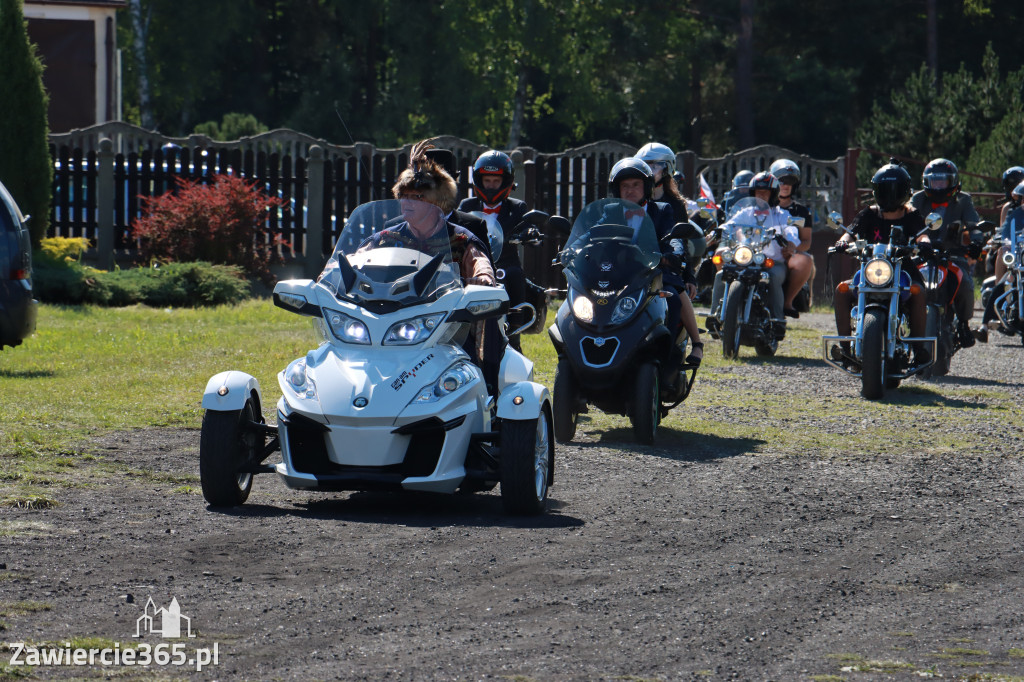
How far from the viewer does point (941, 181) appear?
14.2 m

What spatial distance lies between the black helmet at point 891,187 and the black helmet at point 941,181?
1.72 m

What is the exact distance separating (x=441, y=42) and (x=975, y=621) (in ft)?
161

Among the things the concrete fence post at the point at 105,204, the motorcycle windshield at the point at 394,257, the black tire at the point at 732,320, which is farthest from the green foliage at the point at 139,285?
the motorcycle windshield at the point at 394,257

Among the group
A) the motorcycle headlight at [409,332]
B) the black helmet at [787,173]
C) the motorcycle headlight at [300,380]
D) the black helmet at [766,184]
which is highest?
the black helmet at [787,173]

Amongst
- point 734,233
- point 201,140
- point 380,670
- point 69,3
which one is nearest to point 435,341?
point 380,670

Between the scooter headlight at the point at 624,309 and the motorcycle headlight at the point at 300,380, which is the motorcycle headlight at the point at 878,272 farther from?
the motorcycle headlight at the point at 300,380

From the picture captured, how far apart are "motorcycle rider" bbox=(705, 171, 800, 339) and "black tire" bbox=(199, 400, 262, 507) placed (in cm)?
849

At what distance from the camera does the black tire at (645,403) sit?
30.9ft

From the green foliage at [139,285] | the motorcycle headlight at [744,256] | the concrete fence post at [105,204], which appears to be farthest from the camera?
the concrete fence post at [105,204]

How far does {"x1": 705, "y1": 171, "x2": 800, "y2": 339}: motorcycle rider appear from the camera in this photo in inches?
587

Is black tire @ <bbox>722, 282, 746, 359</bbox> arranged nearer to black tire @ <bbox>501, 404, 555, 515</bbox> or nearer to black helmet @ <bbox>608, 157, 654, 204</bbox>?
black helmet @ <bbox>608, 157, 654, 204</bbox>

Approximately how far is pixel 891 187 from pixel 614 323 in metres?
4.08

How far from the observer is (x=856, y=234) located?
41.9 ft

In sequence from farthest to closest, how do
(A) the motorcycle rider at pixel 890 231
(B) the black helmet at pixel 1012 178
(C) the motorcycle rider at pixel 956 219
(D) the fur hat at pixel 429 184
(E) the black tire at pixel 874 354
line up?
(B) the black helmet at pixel 1012 178 → (C) the motorcycle rider at pixel 956 219 → (A) the motorcycle rider at pixel 890 231 → (E) the black tire at pixel 874 354 → (D) the fur hat at pixel 429 184
